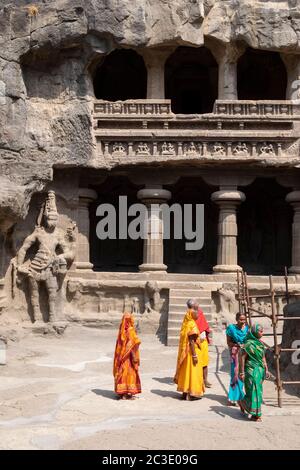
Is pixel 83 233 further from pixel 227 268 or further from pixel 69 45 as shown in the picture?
pixel 69 45

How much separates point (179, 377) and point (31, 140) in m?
8.06

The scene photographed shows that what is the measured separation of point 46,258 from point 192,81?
27.7ft

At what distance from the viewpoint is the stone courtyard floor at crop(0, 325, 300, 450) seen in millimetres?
5969

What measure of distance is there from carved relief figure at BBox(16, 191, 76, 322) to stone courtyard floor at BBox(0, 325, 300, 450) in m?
2.63

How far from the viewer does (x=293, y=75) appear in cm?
1467

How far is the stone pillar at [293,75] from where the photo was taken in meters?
14.5

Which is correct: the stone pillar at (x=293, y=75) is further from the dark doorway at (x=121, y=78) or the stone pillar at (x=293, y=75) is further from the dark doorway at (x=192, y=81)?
the dark doorway at (x=121, y=78)

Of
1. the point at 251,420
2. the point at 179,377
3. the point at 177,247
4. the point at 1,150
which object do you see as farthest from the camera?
the point at 177,247

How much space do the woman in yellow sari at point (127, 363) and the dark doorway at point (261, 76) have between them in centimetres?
1179

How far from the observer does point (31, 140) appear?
43.9ft

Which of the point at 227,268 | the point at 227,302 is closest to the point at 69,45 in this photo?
the point at 227,268

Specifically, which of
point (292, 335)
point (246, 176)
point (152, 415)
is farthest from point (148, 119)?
point (152, 415)

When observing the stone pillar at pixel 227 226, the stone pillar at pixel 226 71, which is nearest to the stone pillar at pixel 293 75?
the stone pillar at pixel 226 71

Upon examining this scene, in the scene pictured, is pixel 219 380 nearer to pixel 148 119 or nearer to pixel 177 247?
pixel 148 119
